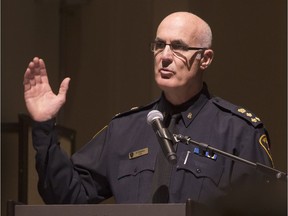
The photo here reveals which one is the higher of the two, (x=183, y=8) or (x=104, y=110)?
(x=183, y=8)

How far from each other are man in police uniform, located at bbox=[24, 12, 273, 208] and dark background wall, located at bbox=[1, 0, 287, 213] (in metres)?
1.58

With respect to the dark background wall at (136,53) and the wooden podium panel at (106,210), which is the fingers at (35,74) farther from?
the dark background wall at (136,53)

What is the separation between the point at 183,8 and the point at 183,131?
5.73 ft

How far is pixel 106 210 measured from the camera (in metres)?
2.18

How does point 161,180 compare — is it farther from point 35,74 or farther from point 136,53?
point 136,53

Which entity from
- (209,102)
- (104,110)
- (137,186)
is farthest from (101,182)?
(104,110)

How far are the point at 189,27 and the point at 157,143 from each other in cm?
39

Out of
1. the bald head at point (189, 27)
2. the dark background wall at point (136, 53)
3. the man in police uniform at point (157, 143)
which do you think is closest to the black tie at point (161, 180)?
the man in police uniform at point (157, 143)

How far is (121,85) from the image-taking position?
4.65m

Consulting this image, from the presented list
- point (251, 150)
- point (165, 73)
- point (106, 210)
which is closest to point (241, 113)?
point (251, 150)

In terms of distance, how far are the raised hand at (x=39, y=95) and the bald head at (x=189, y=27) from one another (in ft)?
1.25

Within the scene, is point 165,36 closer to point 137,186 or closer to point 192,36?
point 192,36

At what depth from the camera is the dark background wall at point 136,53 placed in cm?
453

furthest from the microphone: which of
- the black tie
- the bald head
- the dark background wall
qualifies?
the dark background wall
